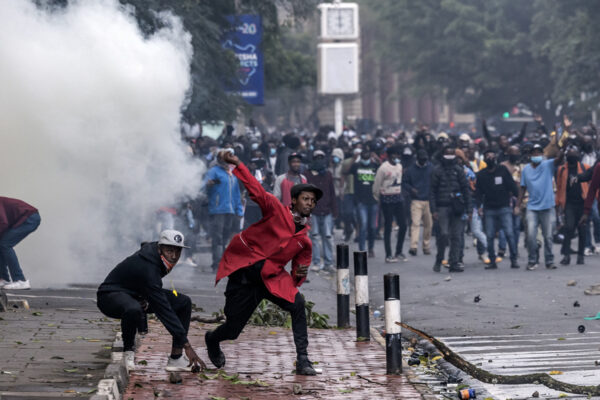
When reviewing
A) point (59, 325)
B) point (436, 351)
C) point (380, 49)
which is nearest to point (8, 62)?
point (59, 325)

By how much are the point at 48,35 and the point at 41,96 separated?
2.72 ft

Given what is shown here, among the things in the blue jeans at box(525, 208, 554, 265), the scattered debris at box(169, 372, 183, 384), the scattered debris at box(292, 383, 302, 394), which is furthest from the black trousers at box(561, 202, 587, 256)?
the scattered debris at box(169, 372, 183, 384)

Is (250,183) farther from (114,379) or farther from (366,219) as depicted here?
(366,219)

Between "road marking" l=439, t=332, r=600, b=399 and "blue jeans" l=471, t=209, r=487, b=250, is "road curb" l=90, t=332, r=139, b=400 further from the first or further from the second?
"blue jeans" l=471, t=209, r=487, b=250

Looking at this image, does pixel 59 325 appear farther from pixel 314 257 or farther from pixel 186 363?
pixel 314 257

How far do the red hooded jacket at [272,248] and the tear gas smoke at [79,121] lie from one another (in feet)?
23.3

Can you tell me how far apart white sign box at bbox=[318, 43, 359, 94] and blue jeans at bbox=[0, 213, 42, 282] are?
62.1ft

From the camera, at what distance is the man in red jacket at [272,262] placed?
9258 millimetres

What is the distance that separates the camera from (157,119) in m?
17.3

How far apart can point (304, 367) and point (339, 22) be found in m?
23.6

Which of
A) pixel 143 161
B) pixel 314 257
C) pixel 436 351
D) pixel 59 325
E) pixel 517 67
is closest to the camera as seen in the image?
pixel 436 351

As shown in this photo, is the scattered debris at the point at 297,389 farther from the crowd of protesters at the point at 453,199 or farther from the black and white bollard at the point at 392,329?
the crowd of protesters at the point at 453,199

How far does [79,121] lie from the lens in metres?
16.2

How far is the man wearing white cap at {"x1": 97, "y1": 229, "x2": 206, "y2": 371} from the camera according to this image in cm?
923
